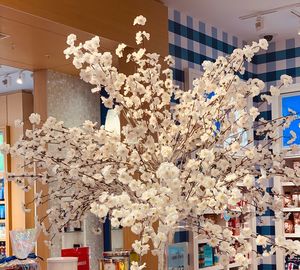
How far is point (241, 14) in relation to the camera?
181 inches

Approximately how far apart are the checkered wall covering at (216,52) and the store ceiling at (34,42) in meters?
0.89

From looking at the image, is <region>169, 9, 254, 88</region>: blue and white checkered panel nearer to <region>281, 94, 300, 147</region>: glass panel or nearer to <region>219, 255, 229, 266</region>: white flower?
<region>281, 94, 300, 147</region>: glass panel

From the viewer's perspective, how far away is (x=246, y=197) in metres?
1.74

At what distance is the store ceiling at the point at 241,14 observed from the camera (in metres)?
4.29

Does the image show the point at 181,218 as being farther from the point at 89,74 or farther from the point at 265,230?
the point at 265,230

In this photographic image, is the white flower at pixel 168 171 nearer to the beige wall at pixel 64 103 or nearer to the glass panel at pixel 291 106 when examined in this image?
the beige wall at pixel 64 103

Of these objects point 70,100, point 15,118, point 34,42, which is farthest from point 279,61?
point 15,118

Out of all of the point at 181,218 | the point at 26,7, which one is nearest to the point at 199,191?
the point at 181,218

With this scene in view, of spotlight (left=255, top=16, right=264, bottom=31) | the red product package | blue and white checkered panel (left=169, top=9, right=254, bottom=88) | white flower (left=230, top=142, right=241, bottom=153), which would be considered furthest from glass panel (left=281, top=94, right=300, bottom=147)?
white flower (left=230, top=142, right=241, bottom=153)

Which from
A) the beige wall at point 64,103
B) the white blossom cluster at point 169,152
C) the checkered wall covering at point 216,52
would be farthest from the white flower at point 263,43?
the beige wall at point 64,103

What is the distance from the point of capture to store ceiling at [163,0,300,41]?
4289 millimetres

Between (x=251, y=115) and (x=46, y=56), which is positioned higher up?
(x=46, y=56)

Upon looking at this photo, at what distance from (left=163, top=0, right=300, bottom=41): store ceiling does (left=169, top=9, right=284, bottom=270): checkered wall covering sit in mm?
75

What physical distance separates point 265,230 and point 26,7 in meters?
3.61
